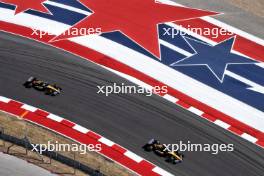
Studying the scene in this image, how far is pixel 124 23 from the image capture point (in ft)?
139

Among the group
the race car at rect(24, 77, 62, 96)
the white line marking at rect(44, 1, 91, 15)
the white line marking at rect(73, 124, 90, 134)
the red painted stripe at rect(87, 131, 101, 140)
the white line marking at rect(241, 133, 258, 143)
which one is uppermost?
the white line marking at rect(44, 1, 91, 15)

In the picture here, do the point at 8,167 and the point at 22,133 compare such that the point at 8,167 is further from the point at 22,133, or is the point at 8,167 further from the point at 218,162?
the point at 218,162

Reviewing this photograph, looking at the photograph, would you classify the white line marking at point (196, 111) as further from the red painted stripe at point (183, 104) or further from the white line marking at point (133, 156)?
the white line marking at point (133, 156)

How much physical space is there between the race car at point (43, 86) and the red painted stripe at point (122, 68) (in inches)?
161

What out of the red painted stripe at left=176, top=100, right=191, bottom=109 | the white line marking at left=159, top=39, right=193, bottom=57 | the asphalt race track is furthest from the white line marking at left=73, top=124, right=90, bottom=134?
the white line marking at left=159, top=39, right=193, bottom=57

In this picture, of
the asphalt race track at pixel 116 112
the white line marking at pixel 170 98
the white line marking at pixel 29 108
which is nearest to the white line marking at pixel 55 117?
the asphalt race track at pixel 116 112

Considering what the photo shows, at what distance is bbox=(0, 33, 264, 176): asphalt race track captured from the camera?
32.0 metres

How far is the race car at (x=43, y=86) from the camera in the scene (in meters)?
35.6

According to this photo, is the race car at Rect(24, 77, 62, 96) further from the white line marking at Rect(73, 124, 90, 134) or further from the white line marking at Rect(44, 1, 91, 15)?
the white line marking at Rect(44, 1, 91, 15)

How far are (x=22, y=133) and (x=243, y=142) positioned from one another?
1276cm

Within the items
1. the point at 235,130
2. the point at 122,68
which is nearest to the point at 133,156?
the point at 235,130


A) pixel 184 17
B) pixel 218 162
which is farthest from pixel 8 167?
pixel 184 17

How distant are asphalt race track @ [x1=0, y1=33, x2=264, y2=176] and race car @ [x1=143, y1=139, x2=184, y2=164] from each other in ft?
1.01

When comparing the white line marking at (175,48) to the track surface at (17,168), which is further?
the white line marking at (175,48)
